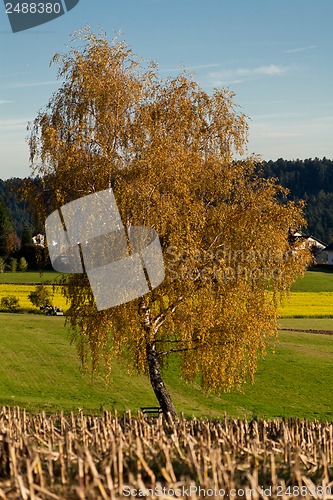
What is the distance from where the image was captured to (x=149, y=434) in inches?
543

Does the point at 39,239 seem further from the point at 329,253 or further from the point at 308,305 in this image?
the point at 329,253

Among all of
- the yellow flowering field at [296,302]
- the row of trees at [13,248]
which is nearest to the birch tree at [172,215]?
the yellow flowering field at [296,302]

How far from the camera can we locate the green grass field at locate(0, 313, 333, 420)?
2973 centimetres

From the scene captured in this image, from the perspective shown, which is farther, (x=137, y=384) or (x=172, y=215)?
(x=137, y=384)

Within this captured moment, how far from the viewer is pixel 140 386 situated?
110 feet

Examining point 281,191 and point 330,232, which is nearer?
point 281,191

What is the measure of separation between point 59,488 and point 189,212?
14.5 metres

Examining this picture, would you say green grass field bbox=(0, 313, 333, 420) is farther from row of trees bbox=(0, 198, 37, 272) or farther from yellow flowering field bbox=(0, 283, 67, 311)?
row of trees bbox=(0, 198, 37, 272)

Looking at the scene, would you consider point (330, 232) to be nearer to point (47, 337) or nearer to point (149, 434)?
point (47, 337)

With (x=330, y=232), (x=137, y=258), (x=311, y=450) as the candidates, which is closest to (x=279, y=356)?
(x=137, y=258)

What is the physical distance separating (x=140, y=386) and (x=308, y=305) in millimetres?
40881

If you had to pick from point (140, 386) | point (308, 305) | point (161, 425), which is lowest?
point (308, 305)

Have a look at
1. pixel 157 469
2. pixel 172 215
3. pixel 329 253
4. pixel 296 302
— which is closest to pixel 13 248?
pixel 296 302

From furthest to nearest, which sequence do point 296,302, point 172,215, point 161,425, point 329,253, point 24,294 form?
point 329,253 → point 24,294 → point 296,302 → point 172,215 → point 161,425
